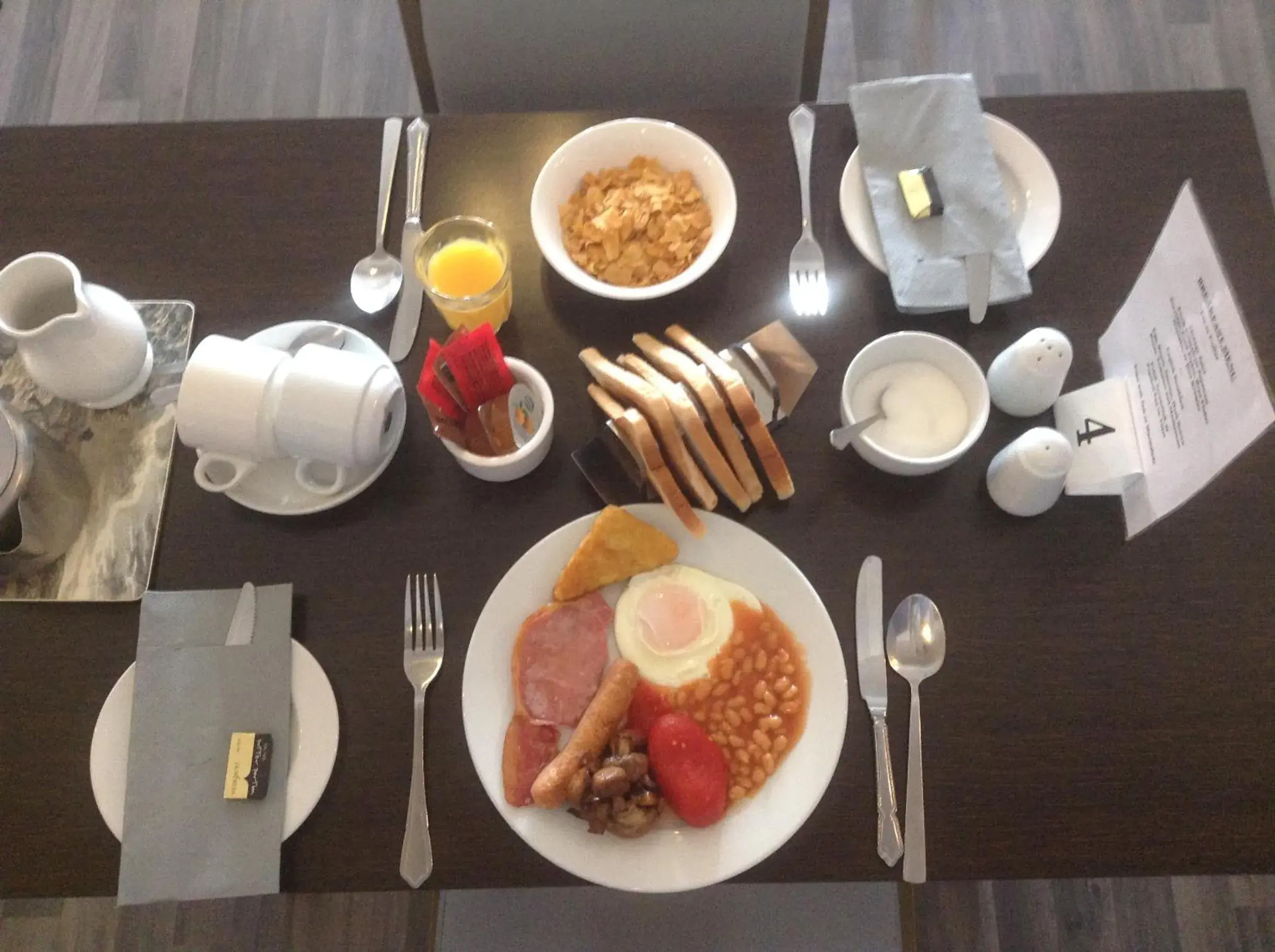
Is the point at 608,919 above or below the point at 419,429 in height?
below

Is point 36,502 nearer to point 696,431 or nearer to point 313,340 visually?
point 313,340

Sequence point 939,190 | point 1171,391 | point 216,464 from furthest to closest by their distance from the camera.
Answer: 1. point 939,190
2. point 216,464
3. point 1171,391

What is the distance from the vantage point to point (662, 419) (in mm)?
816

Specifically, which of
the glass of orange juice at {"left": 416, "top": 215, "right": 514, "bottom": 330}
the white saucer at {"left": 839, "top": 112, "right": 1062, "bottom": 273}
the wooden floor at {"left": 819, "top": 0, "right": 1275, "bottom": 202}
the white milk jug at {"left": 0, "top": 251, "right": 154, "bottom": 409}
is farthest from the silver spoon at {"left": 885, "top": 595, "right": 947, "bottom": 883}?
the wooden floor at {"left": 819, "top": 0, "right": 1275, "bottom": 202}

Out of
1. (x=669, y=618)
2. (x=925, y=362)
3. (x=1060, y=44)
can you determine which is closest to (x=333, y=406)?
(x=669, y=618)

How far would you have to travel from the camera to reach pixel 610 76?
3.96ft

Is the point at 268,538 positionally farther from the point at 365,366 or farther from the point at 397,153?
the point at 397,153

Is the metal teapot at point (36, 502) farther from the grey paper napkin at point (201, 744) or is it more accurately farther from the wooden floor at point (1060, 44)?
the wooden floor at point (1060, 44)

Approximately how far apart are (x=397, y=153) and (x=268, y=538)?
0.49m

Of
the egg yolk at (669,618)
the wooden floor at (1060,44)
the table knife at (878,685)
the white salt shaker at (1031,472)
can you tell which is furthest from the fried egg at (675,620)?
the wooden floor at (1060,44)

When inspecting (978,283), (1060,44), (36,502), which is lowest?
(36,502)

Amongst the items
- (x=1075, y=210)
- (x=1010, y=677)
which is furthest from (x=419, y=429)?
(x=1075, y=210)

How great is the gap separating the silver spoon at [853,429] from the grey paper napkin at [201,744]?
1.86ft

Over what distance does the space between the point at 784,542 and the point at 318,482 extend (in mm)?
486
